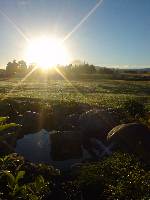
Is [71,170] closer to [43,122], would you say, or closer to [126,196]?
[126,196]

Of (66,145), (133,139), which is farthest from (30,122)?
(133,139)

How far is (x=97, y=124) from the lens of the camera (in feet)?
82.9

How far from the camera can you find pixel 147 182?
1480 centimetres

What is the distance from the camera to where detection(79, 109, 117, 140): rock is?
25.1 metres

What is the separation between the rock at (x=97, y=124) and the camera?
25.1 m

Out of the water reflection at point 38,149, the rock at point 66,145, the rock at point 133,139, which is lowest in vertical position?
the water reflection at point 38,149

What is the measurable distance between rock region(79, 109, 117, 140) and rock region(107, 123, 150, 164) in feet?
11.3

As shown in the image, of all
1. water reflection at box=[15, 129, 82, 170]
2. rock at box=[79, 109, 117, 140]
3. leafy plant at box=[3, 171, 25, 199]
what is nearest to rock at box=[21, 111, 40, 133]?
water reflection at box=[15, 129, 82, 170]

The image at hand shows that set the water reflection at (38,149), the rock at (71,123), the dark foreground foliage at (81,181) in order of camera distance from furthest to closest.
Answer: the rock at (71,123) → the water reflection at (38,149) → the dark foreground foliage at (81,181)

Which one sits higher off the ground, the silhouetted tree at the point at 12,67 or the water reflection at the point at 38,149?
the water reflection at the point at 38,149

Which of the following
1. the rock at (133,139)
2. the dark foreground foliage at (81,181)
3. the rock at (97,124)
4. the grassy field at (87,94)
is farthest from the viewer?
the grassy field at (87,94)

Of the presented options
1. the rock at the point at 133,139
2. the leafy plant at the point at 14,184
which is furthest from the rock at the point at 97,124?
the leafy plant at the point at 14,184

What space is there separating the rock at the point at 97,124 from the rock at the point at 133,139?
3.44m

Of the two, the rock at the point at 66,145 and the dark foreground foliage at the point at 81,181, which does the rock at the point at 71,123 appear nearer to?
the rock at the point at 66,145
